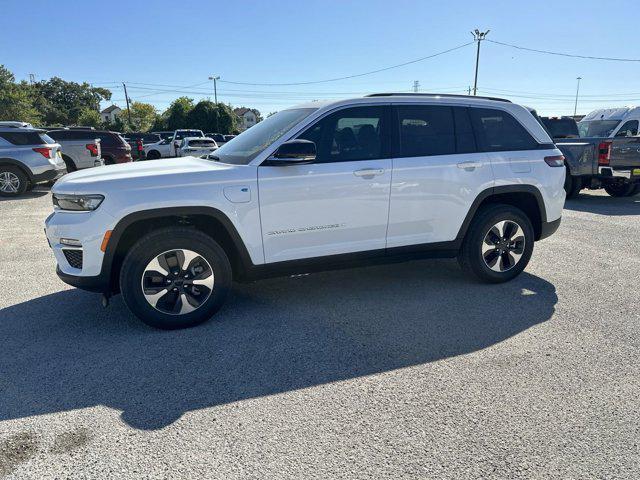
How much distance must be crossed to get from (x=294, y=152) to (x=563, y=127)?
514 inches

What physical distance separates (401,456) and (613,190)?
38.8ft

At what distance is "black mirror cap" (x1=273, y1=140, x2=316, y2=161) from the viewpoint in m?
3.60

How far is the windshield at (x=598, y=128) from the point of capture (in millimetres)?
12555

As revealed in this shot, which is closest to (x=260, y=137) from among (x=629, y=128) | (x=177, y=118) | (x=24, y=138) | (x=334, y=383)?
(x=334, y=383)

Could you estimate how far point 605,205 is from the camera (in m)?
10.2

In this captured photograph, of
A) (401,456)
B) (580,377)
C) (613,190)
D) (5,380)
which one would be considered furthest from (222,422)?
(613,190)

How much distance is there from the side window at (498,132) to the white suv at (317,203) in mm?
12

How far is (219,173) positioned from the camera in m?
3.62

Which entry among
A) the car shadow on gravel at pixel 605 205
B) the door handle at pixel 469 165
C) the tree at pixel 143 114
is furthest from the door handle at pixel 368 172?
the tree at pixel 143 114

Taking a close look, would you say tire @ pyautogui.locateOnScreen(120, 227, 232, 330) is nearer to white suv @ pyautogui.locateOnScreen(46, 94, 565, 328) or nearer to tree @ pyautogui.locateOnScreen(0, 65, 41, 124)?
white suv @ pyautogui.locateOnScreen(46, 94, 565, 328)

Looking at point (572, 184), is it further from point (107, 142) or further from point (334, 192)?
point (107, 142)

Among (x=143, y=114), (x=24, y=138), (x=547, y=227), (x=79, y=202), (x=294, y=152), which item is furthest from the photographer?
(x=143, y=114)

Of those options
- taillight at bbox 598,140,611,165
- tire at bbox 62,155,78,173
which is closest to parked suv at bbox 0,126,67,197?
tire at bbox 62,155,78,173

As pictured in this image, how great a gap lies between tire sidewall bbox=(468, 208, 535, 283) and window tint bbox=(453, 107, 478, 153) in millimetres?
690
